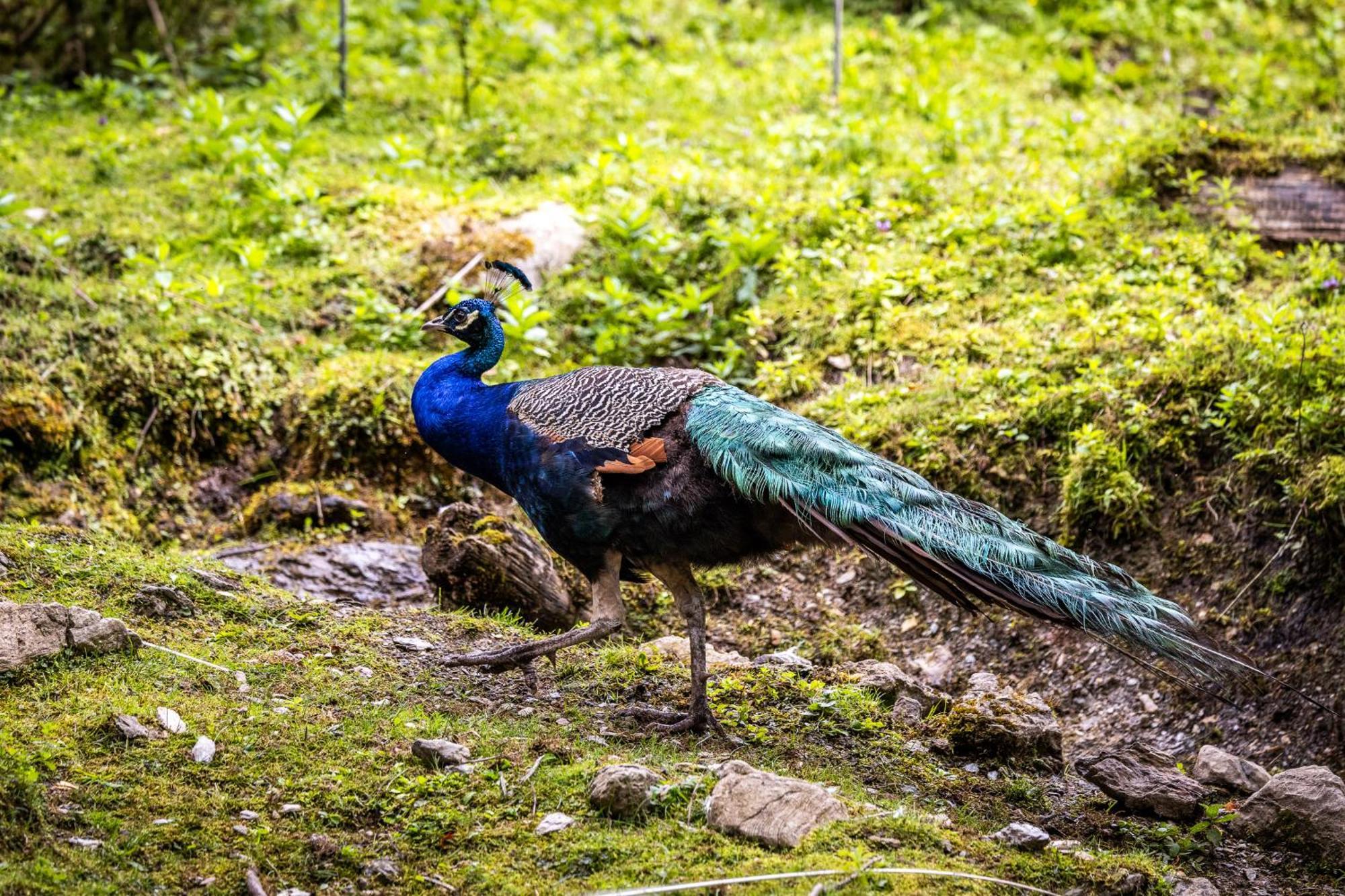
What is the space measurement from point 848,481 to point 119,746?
2643 millimetres

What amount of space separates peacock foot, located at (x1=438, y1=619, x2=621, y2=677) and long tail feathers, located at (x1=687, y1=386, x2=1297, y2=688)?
900 mm

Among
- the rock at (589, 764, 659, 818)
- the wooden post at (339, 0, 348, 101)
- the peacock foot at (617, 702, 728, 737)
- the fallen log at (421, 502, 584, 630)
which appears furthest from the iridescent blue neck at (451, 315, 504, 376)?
the wooden post at (339, 0, 348, 101)

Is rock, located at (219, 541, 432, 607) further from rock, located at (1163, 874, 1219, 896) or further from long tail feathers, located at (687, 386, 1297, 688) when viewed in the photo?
rock, located at (1163, 874, 1219, 896)

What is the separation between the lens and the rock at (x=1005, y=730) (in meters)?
4.86

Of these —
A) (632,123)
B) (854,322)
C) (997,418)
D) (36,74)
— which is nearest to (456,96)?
(632,123)

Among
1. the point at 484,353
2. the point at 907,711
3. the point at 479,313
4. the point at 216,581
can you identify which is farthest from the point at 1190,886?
the point at 216,581

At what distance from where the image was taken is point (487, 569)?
5.92 metres

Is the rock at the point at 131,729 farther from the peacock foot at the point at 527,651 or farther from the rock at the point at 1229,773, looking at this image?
the rock at the point at 1229,773

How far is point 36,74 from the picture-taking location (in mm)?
10906

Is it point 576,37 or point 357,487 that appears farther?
point 576,37

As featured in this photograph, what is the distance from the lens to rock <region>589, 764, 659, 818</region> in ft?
12.5

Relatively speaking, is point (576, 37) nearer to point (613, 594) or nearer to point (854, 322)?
point (854, 322)

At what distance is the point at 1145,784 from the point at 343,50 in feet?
29.1

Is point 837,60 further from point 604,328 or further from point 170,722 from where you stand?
point 170,722
